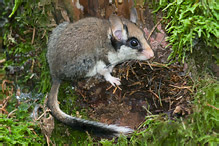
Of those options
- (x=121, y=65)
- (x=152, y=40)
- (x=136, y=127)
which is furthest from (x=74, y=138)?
(x=152, y=40)

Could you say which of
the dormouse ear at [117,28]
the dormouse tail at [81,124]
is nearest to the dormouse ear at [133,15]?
the dormouse ear at [117,28]

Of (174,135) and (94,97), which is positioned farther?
(94,97)

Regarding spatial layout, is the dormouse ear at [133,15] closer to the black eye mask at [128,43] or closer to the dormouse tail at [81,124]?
the black eye mask at [128,43]

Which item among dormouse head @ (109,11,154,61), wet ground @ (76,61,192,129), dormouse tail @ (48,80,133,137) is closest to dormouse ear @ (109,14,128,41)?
dormouse head @ (109,11,154,61)

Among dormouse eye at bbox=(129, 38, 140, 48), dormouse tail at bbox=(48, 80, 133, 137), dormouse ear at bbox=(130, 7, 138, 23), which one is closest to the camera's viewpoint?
dormouse tail at bbox=(48, 80, 133, 137)

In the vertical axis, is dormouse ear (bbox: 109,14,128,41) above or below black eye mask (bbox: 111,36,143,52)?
above

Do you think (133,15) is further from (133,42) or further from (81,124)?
(81,124)

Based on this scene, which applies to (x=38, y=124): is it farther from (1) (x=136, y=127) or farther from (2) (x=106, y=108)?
(1) (x=136, y=127)

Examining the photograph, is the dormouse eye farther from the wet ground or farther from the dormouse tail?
the dormouse tail
